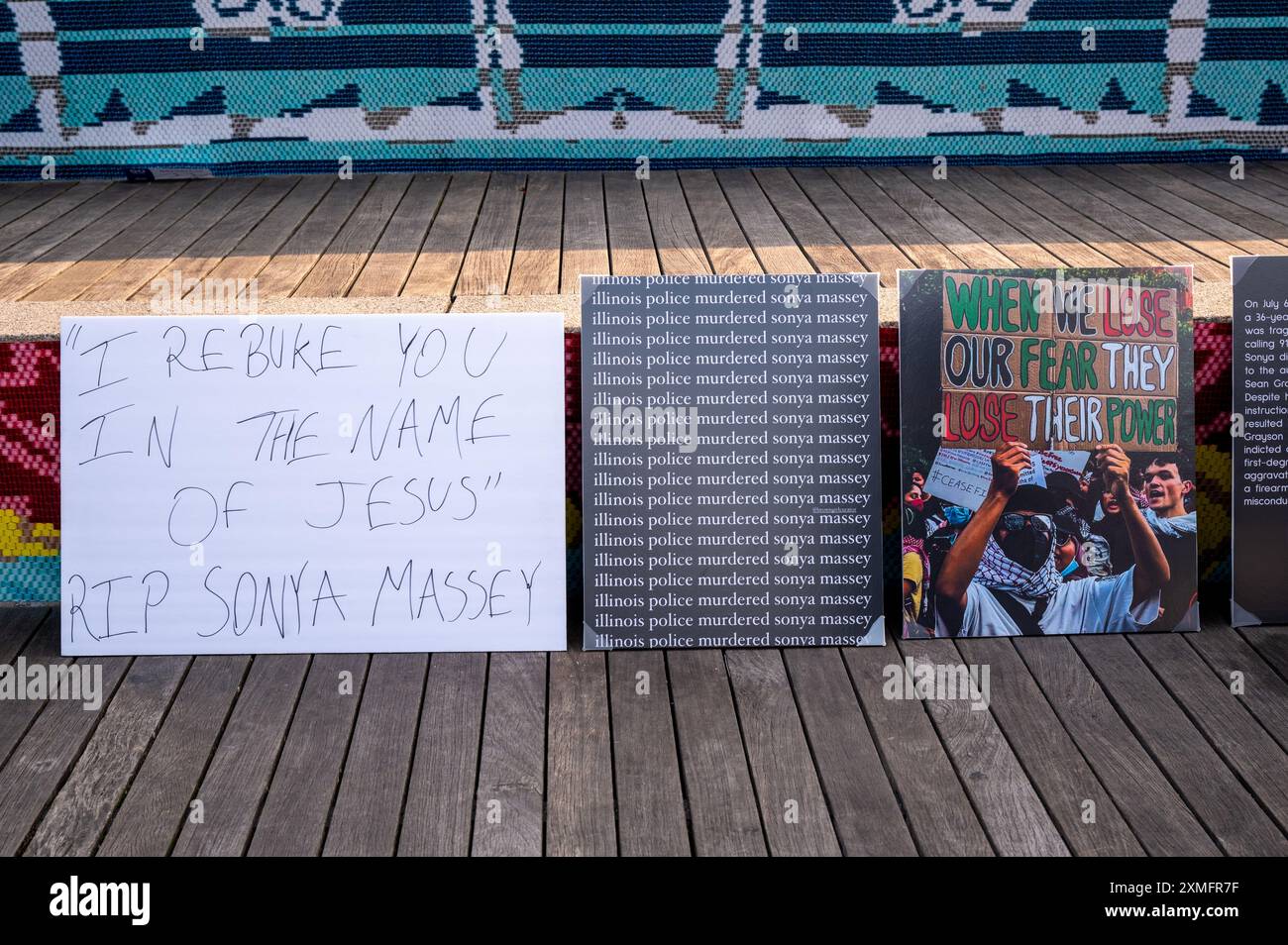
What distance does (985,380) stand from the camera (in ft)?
7.82

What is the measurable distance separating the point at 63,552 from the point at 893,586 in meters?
1.64

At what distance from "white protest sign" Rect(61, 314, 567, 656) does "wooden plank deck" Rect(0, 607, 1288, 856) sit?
0.08 metres

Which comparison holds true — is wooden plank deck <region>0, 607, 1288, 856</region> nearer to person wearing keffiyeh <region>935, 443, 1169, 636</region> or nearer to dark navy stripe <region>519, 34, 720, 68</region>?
person wearing keffiyeh <region>935, 443, 1169, 636</region>

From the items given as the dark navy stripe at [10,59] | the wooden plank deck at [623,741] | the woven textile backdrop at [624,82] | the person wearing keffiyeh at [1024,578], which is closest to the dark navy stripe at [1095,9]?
the woven textile backdrop at [624,82]

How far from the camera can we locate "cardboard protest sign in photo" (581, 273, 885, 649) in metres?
2.32

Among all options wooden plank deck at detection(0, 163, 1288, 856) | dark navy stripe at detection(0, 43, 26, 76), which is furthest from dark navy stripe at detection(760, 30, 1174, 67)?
dark navy stripe at detection(0, 43, 26, 76)

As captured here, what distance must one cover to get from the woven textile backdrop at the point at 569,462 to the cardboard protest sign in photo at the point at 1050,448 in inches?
4.3

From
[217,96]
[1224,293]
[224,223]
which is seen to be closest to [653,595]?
[1224,293]

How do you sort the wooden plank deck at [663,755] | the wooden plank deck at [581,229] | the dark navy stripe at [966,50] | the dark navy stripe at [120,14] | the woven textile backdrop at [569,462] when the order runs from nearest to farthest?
the wooden plank deck at [663,755]
the woven textile backdrop at [569,462]
the wooden plank deck at [581,229]
the dark navy stripe at [120,14]
the dark navy stripe at [966,50]

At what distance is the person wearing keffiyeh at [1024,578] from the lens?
2338 mm

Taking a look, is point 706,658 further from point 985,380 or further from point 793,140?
point 793,140

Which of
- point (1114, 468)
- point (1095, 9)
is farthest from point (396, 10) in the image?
point (1114, 468)

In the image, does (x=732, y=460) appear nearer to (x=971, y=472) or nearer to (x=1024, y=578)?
(x=971, y=472)

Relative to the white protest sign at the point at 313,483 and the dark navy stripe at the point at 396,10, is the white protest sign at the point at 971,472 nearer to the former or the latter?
the white protest sign at the point at 313,483
